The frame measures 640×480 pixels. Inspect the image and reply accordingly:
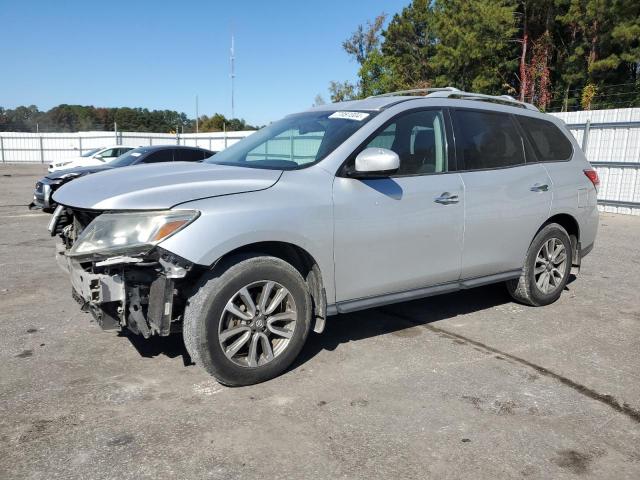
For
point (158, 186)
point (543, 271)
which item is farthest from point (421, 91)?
point (158, 186)

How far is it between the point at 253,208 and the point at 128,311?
0.97 metres

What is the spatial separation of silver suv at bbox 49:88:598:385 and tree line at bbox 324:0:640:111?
2043cm

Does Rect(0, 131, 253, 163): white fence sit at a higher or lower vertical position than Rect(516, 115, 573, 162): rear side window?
lower

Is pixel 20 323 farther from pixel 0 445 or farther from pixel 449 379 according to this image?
pixel 449 379

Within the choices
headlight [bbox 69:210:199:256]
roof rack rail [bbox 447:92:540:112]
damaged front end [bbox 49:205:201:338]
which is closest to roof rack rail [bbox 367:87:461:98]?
roof rack rail [bbox 447:92:540:112]

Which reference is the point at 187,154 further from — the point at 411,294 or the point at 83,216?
the point at 411,294

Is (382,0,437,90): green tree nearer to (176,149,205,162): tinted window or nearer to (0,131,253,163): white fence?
(0,131,253,163): white fence

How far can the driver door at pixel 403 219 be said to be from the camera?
3682 millimetres

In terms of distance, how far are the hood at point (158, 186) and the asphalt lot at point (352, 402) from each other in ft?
3.88

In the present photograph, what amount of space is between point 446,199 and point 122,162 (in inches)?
367

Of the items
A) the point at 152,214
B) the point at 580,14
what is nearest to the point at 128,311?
the point at 152,214

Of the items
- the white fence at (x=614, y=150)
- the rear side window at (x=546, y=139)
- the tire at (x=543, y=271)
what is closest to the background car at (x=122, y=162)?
the rear side window at (x=546, y=139)

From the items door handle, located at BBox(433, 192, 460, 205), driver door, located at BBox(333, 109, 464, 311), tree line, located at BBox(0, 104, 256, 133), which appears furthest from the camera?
tree line, located at BBox(0, 104, 256, 133)

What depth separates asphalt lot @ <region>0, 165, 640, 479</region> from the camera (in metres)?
2.65
